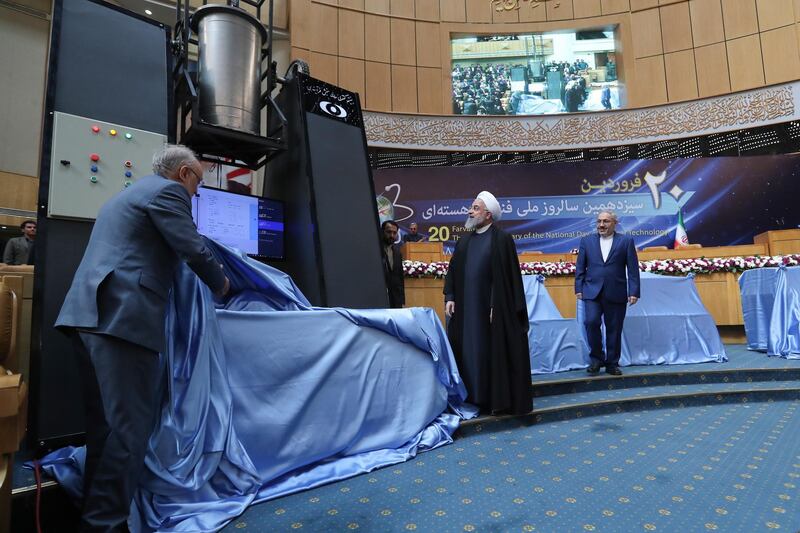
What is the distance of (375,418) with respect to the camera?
209 cm

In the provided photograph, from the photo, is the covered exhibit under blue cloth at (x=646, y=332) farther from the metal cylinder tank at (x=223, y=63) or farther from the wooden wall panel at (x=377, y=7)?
the wooden wall panel at (x=377, y=7)

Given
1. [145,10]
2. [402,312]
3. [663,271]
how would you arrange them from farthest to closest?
[145,10], [663,271], [402,312]

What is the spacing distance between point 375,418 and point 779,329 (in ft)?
14.5

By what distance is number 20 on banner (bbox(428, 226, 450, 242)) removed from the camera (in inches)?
336

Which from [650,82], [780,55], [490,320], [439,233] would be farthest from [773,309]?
[780,55]

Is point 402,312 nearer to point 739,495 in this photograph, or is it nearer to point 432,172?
point 739,495

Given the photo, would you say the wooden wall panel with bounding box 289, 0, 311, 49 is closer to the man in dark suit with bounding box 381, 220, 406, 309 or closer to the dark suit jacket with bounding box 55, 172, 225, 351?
the man in dark suit with bounding box 381, 220, 406, 309

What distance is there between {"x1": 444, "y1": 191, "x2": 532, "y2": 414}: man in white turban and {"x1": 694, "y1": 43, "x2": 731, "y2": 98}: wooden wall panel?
8015 millimetres

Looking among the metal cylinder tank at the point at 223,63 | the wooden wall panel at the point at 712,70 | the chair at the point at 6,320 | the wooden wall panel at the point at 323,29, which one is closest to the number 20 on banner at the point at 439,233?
the wooden wall panel at the point at 323,29

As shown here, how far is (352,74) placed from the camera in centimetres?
874

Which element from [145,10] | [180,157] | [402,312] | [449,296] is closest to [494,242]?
[449,296]

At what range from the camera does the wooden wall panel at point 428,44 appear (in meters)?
9.15

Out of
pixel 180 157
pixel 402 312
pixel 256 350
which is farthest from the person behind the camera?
pixel 402 312

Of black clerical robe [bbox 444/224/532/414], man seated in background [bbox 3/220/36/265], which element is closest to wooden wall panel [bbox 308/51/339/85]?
man seated in background [bbox 3/220/36/265]
